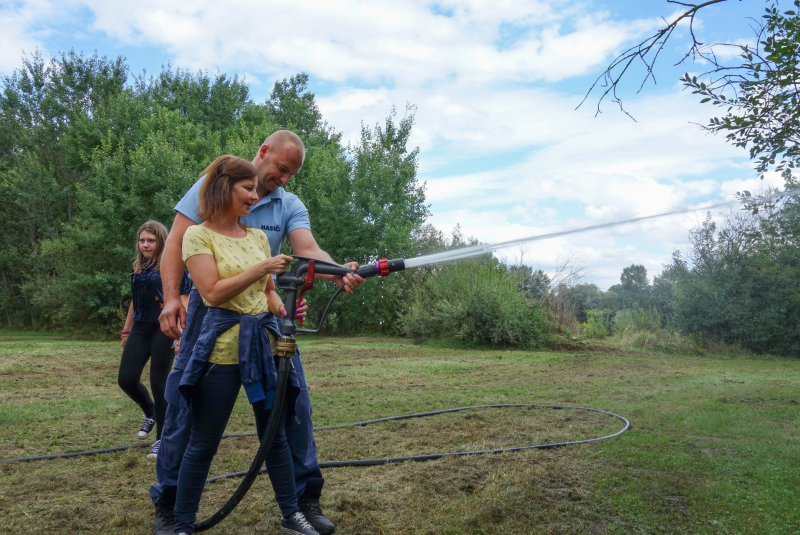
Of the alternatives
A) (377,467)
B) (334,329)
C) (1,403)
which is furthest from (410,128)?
(377,467)

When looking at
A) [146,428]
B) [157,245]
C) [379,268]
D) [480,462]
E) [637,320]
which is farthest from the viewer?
[637,320]

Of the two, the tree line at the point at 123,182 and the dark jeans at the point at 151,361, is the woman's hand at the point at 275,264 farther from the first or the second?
the tree line at the point at 123,182

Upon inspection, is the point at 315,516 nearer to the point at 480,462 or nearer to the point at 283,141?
the point at 480,462

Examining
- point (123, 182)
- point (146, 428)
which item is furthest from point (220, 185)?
point (123, 182)

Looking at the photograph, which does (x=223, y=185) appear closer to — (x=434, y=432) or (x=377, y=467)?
(x=377, y=467)

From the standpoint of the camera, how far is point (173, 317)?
280 centimetres

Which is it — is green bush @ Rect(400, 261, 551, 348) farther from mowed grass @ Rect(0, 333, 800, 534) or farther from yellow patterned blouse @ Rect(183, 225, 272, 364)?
yellow patterned blouse @ Rect(183, 225, 272, 364)

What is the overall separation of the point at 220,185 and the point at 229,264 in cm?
35

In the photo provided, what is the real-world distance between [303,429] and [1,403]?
553 centimetres

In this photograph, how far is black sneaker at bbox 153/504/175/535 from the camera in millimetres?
2680

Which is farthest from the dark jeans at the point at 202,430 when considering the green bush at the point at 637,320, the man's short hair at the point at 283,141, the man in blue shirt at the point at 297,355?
the green bush at the point at 637,320

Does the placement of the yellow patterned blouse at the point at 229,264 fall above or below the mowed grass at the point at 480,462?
above

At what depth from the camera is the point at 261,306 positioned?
2615 millimetres

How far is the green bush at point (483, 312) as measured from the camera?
15656mm
